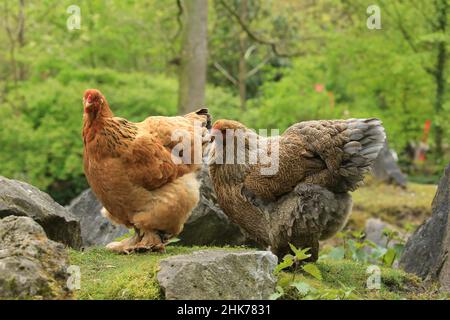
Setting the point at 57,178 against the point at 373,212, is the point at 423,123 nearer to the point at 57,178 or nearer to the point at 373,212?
the point at 373,212

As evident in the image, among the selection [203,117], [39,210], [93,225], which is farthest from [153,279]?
[93,225]

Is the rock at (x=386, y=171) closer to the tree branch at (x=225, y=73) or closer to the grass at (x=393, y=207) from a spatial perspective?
the grass at (x=393, y=207)

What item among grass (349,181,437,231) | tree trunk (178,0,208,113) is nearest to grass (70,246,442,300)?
grass (349,181,437,231)

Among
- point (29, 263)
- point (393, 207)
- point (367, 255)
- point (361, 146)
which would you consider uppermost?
point (361, 146)

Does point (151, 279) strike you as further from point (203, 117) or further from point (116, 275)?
point (203, 117)

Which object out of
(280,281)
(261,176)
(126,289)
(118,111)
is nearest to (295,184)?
(261,176)

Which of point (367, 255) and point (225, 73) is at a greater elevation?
point (225, 73)

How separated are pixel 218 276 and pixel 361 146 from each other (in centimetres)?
206

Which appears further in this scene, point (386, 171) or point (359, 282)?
point (386, 171)

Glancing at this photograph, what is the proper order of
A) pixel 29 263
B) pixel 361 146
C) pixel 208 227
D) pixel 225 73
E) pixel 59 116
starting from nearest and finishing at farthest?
pixel 29 263, pixel 361 146, pixel 208 227, pixel 59 116, pixel 225 73

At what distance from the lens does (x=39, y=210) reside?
612 cm

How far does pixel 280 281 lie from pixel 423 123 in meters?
11.0

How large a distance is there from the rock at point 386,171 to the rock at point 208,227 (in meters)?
6.54

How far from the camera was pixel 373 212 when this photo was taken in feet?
39.5
